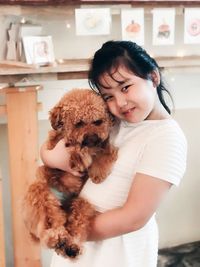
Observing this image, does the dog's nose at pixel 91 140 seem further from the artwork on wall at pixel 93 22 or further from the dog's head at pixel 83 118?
the artwork on wall at pixel 93 22

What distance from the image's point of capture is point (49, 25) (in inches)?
84.0

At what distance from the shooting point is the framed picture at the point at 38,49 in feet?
6.26

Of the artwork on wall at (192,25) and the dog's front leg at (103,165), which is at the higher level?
the artwork on wall at (192,25)

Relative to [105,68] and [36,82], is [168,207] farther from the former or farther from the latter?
[105,68]

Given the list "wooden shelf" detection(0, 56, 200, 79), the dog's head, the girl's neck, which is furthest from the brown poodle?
"wooden shelf" detection(0, 56, 200, 79)

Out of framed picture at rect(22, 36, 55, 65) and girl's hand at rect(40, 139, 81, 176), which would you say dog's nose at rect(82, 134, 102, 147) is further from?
framed picture at rect(22, 36, 55, 65)

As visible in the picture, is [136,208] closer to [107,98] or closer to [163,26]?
[107,98]

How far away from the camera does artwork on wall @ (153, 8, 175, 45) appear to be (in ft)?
7.01

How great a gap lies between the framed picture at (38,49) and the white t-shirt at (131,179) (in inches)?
32.1

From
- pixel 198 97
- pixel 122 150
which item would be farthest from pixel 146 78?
pixel 198 97

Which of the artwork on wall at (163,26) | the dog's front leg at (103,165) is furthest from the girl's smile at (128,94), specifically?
the artwork on wall at (163,26)

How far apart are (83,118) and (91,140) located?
7 centimetres

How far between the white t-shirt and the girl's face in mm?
48

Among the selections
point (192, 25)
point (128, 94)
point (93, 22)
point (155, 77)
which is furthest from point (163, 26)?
point (128, 94)
